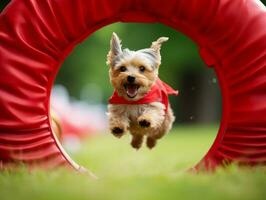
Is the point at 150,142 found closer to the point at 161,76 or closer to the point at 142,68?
the point at 142,68

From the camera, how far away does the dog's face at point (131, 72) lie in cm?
634

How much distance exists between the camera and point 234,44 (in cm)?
631

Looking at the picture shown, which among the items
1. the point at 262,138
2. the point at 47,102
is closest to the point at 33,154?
the point at 47,102

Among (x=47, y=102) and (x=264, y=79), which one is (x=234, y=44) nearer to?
(x=264, y=79)

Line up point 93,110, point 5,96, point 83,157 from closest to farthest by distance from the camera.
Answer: point 5,96 < point 83,157 < point 93,110

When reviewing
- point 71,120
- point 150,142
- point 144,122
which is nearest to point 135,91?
point 144,122

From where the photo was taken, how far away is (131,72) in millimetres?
6359

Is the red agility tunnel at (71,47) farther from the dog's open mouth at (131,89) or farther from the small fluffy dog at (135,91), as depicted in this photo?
the dog's open mouth at (131,89)

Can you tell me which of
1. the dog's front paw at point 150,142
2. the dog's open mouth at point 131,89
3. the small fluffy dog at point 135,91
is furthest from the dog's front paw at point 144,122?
the dog's front paw at point 150,142

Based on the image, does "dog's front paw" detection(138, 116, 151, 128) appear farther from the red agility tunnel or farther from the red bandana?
the red agility tunnel

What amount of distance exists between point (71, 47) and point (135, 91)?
2.23 ft

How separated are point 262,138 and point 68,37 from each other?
189cm

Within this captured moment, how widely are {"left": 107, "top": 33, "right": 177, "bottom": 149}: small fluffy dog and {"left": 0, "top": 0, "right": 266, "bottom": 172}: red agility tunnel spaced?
0.37 meters

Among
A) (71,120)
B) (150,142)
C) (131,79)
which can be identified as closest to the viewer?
(131,79)
